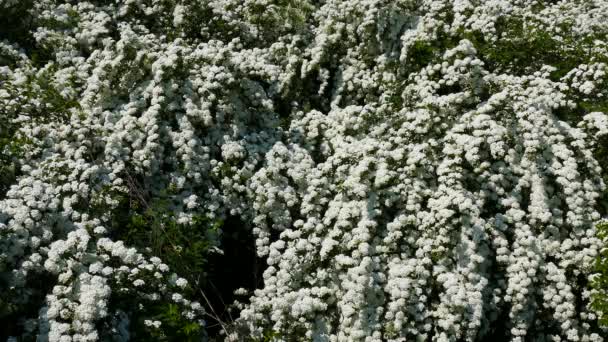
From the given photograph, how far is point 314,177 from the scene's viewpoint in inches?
275

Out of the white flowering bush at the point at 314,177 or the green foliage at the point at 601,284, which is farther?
the white flowering bush at the point at 314,177

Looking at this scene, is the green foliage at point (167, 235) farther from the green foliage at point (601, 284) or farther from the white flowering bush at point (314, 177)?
the green foliage at point (601, 284)

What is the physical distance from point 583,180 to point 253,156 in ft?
12.4

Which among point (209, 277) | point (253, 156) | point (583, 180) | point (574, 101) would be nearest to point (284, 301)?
point (209, 277)

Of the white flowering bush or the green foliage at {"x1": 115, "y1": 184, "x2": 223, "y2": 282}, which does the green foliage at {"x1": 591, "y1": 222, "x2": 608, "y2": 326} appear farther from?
the green foliage at {"x1": 115, "y1": 184, "x2": 223, "y2": 282}

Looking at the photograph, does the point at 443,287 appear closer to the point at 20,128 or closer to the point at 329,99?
the point at 329,99

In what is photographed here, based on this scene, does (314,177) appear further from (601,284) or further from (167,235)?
(601,284)

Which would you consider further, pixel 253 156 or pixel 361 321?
pixel 253 156

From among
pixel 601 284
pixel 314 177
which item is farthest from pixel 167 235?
pixel 601 284

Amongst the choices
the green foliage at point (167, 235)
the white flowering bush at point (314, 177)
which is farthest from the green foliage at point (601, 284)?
the green foliage at point (167, 235)

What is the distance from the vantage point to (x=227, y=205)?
707 cm

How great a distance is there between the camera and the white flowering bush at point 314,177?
18.5 ft

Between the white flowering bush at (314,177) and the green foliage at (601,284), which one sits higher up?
the white flowering bush at (314,177)

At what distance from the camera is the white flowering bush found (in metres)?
5.65
